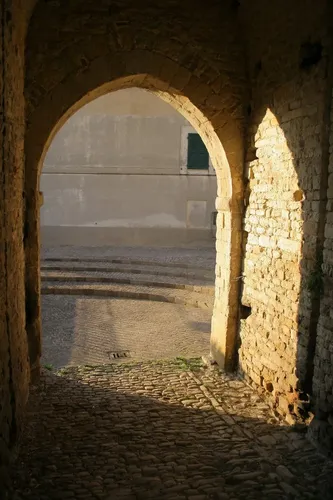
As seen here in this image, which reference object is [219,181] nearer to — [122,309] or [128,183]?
[122,309]

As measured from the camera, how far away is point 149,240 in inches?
730

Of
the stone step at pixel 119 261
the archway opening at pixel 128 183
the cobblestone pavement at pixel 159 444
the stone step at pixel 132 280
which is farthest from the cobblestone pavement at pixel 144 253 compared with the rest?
the cobblestone pavement at pixel 159 444

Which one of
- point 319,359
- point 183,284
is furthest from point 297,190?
point 183,284

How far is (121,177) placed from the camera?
18.2m

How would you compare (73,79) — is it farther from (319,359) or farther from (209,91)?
(319,359)

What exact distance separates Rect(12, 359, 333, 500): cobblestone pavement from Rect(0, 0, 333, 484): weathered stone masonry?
1.12ft

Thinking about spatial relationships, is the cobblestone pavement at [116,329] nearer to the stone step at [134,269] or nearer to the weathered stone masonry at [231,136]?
the weathered stone masonry at [231,136]

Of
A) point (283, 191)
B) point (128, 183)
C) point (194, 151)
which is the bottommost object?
point (283, 191)

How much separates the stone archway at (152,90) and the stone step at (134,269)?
21.3ft

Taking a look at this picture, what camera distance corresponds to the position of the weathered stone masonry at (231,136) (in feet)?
14.4

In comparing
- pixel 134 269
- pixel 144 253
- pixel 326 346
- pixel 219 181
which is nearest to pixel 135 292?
pixel 134 269

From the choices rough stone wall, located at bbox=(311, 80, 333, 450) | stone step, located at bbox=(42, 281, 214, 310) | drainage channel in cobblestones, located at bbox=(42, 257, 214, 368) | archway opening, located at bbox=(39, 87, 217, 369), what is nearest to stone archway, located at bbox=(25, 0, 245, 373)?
drainage channel in cobblestones, located at bbox=(42, 257, 214, 368)

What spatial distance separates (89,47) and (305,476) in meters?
4.71

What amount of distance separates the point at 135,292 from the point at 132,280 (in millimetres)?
1098
